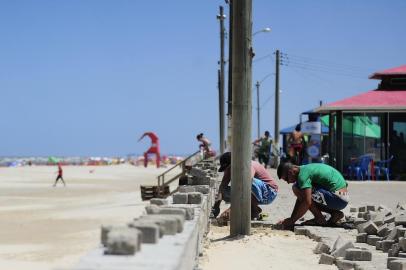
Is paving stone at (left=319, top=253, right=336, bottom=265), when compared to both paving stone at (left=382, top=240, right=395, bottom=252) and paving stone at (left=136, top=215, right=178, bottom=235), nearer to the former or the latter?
paving stone at (left=382, top=240, right=395, bottom=252)

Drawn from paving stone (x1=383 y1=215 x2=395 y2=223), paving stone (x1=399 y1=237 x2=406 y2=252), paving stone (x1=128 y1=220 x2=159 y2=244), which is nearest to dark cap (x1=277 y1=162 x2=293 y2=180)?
paving stone (x1=383 y1=215 x2=395 y2=223)

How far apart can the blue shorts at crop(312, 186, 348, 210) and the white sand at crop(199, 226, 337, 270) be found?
31.6 inches

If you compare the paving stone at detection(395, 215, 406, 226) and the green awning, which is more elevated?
the green awning

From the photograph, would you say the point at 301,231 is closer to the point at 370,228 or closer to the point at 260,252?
the point at 370,228

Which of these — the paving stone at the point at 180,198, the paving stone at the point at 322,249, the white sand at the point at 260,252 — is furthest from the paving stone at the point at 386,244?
the paving stone at the point at 180,198

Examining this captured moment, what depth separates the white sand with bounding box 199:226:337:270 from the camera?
7.63 m

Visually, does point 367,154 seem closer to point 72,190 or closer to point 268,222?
point 268,222

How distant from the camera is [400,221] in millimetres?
9195

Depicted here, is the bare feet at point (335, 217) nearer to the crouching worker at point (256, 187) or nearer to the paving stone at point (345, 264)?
the crouching worker at point (256, 187)

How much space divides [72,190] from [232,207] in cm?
3194

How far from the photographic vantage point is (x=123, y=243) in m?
3.66

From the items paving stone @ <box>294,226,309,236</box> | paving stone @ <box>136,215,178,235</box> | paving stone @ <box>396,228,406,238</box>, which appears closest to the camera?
paving stone @ <box>136,215,178,235</box>

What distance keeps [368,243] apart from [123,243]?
20.3ft

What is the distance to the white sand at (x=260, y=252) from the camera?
7.63 metres
